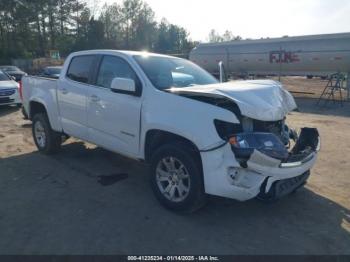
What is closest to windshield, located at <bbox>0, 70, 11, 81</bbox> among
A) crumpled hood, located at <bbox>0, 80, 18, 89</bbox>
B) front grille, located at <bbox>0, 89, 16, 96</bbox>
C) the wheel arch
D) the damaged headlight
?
crumpled hood, located at <bbox>0, 80, 18, 89</bbox>

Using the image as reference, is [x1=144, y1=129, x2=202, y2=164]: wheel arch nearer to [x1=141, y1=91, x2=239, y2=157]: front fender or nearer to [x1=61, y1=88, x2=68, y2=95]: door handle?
[x1=141, y1=91, x2=239, y2=157]: front fender

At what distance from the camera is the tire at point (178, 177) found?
376 cm

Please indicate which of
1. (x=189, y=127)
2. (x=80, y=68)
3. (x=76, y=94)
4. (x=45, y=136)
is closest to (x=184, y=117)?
(x=189, y=127)

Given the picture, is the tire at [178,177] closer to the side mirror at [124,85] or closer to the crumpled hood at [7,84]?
the side mirror at [124,85]

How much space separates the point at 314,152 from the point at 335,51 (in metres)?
15.0

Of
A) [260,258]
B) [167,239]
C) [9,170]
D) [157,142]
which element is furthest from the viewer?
[9,170]

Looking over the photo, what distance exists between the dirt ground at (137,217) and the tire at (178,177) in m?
0.18

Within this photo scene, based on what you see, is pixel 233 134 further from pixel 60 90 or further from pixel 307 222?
pixel 60 90

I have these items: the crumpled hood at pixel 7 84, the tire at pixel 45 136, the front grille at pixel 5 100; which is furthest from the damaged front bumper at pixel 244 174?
the crumpled hood at pixel 7 84

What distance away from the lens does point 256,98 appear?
3.81m

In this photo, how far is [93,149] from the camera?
702 centimetres

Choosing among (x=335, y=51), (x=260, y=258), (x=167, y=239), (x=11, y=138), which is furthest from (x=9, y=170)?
(x=335, y=51)

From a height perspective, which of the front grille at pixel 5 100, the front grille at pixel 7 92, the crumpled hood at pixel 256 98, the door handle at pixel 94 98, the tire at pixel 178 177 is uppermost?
the crumpled hood at pixel 256 98

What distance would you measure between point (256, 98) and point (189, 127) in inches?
32.3
